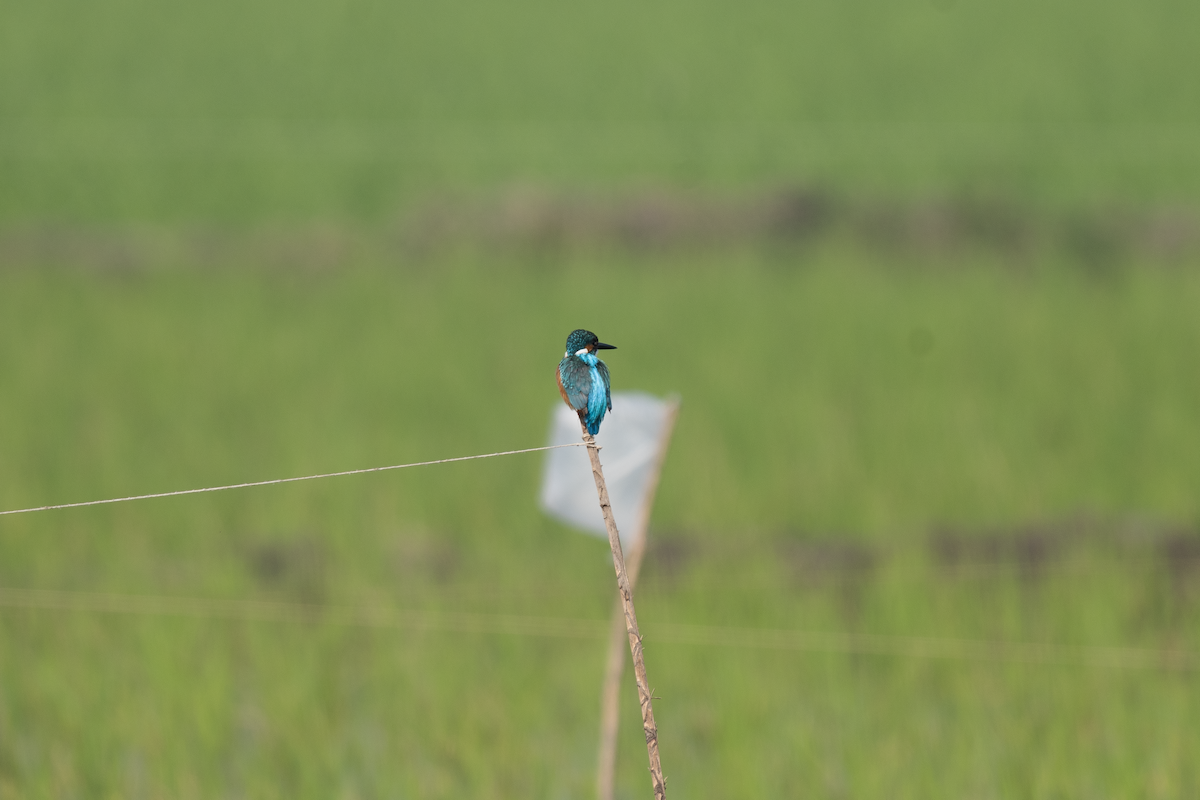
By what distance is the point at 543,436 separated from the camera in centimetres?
515

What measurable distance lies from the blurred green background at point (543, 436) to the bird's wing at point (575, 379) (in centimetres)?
170

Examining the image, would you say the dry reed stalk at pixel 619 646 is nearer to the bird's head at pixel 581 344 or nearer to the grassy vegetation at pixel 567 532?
the bird's head at pixel 581 344

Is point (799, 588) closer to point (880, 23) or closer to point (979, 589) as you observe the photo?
point (979, 589)

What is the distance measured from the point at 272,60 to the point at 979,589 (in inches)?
479

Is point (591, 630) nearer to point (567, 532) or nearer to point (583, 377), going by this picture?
point (567, 532)

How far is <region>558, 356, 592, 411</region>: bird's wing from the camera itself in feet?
4.08

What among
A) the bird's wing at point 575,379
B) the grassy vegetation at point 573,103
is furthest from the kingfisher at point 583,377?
the grassy vegetation at point 573,103

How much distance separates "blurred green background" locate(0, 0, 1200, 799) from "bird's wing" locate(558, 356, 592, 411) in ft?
5.58

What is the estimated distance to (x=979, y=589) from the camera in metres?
3.82

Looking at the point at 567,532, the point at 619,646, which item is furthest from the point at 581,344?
the point at 567,532

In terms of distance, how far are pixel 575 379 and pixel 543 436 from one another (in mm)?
3913

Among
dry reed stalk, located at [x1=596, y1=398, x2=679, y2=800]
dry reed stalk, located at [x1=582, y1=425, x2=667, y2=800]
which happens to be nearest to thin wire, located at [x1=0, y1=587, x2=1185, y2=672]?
dry reed stalk, located at [x1=596, y1=398, x2=679, y2=800]

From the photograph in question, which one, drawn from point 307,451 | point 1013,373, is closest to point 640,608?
point 307,451

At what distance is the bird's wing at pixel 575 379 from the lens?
1.24 m
